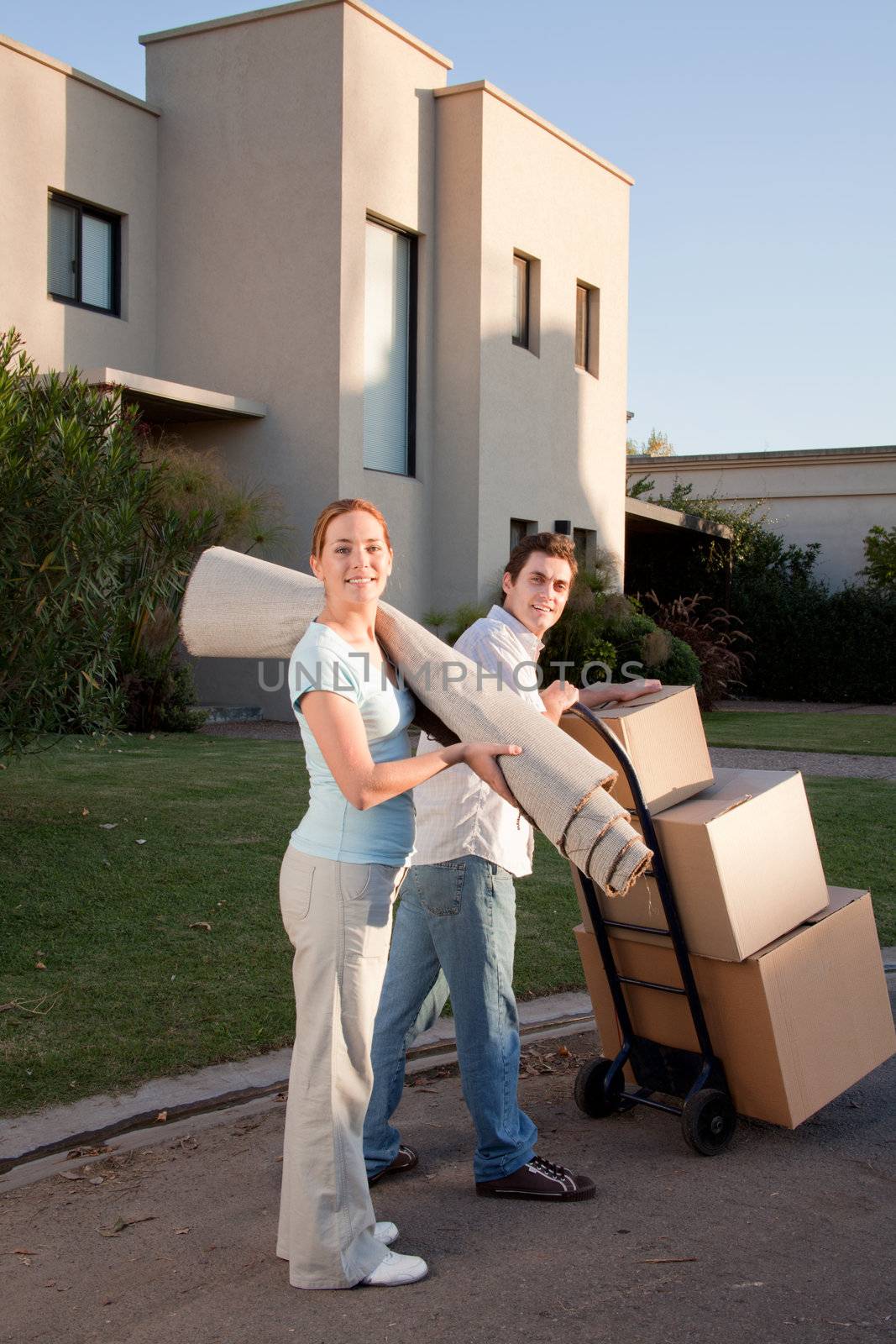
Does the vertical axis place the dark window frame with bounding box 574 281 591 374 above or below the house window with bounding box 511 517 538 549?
above

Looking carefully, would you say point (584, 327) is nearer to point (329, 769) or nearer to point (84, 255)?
point (84, 255)

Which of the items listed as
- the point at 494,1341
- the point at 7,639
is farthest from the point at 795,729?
the point at 494,1341

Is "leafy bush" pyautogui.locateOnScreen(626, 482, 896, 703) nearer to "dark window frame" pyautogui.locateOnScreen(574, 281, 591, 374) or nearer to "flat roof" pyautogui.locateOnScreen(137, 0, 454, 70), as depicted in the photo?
"dark window frame" pyautogui.locateOnScreen(574, 281, 591, 374)

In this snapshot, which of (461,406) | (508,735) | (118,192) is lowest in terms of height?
(508,735)

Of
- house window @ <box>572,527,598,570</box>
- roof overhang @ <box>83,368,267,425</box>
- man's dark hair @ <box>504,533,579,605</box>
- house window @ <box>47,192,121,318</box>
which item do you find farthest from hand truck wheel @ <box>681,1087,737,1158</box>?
house window @ <box>572,527,598,570</box>

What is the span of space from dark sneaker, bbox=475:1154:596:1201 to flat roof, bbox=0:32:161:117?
1481cm

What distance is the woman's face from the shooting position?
3172mm

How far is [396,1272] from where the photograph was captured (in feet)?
10.6

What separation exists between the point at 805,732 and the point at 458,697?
15.3 m

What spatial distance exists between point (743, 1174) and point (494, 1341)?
1.26 metres

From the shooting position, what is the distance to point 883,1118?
443cm

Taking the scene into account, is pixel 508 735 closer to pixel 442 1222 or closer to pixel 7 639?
pixel 442 1222

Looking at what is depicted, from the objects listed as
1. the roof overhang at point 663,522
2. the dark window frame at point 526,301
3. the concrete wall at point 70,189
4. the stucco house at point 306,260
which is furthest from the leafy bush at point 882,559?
the concrete wall at point 70,189

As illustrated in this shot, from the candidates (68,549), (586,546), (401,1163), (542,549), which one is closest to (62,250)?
(586,546)
